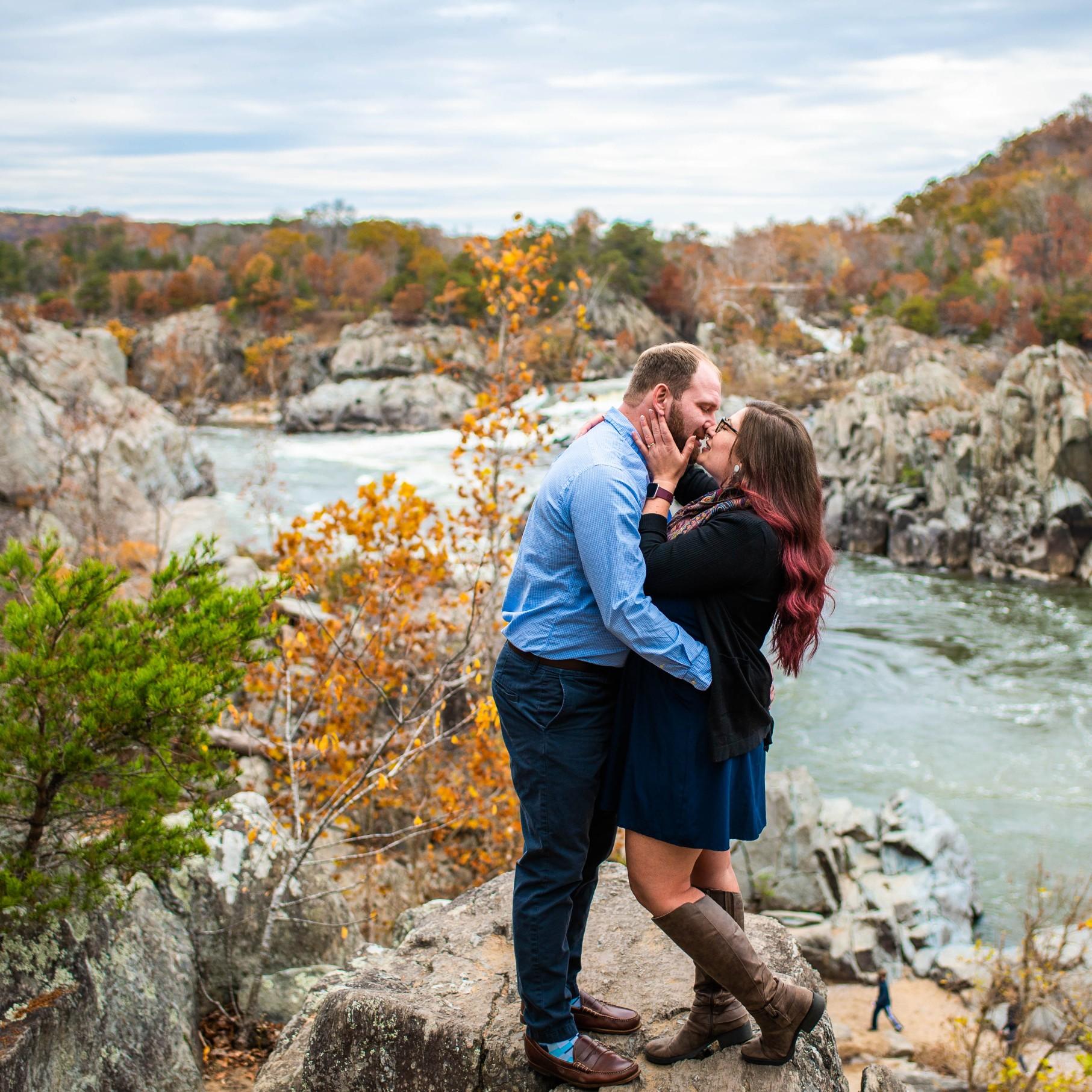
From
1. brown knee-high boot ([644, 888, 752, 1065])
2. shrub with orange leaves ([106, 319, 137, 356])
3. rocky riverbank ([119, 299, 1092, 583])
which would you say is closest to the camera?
brown knee-high boot ([644, 888, 752, 1065])

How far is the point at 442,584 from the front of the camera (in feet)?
30.4

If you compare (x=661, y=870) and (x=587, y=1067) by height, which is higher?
(x=661, y=870)

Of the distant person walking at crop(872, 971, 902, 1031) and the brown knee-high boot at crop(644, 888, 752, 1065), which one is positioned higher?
the brown knee-high boot at crop(644, 888, 752, 1065)

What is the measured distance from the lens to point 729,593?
2.88 m

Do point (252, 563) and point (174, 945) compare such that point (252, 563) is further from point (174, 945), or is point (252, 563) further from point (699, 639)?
point (699, 639)

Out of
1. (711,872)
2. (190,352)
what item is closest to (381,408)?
(190,352)

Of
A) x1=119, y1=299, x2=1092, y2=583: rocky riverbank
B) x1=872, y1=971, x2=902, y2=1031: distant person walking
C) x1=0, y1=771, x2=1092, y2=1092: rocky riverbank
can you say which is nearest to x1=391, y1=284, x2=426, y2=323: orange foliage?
x1=119, y1=299, x2=1092, y2=583: rocky riverbank

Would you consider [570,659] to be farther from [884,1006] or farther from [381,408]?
[381,408]

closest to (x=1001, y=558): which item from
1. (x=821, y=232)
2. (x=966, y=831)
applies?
(x=966, y=831)

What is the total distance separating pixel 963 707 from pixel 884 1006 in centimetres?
911

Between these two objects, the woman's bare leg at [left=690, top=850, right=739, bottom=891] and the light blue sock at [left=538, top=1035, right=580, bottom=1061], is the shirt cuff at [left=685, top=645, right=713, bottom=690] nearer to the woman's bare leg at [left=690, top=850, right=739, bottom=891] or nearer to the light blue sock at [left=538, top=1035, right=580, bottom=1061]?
the woman's bare leg at [left=690, top=850, right=739, bottom=891]

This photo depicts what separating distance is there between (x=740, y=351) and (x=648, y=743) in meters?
52.8

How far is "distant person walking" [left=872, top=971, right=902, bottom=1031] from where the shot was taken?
9758 mm

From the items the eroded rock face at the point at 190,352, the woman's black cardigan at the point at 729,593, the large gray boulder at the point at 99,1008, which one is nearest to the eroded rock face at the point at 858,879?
the large gray boulder at the point at 99,1008
